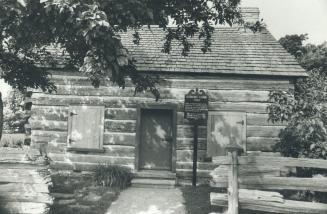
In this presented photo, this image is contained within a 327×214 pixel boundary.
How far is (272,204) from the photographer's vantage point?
5480 millimetres

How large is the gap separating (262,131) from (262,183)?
519 cm

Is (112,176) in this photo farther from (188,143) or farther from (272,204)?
(272,204)

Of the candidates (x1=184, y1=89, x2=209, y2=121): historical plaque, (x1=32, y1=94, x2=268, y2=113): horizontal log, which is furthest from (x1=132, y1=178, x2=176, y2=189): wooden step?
(x1=32, y1=94, x2=268, y2=113): horizontal log

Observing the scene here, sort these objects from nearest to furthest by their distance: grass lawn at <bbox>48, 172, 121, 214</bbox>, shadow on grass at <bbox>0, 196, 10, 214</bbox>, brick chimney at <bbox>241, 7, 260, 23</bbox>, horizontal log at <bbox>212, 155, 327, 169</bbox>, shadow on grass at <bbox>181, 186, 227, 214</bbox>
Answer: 1. horizontal log at <bbox>212, 155, 327, 169</bbox>
2. shadow on grass at <bbox>0, 196, 10, 214</bbox>
3. grass lawn at <bbox>48, 172, 121, 214</bbox>
4. shadow on grass at <bbox>181, 186, 227, 214</bbox>
5. brick chimney at <bbox>241, 7, 260, 23</bbox>

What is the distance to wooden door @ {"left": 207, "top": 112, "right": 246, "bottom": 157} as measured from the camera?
34.7 feet

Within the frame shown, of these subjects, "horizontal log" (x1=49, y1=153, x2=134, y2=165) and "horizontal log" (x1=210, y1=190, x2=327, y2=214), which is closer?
"horizontal log" (x1=210, y1=190, x2=327, y2=214)

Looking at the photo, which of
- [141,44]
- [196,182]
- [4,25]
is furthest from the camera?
[141,44]

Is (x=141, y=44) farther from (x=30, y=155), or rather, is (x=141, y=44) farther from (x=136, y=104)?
(x=30, y=155)

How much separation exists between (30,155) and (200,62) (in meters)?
6.04

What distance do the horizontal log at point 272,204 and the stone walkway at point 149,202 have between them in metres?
1.95

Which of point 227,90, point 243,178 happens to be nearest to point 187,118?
point 227,90

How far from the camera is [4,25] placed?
6.16m

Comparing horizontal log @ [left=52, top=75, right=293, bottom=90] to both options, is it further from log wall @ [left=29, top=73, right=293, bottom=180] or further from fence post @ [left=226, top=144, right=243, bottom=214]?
fence post @ [left=226, top=144, right=243, bottom=214]

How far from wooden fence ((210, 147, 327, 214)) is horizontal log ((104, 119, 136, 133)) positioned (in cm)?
528
